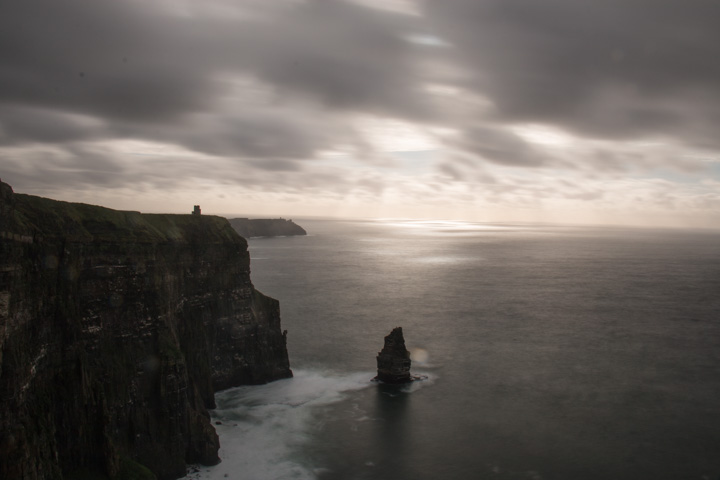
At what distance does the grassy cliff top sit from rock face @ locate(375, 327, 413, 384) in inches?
1112

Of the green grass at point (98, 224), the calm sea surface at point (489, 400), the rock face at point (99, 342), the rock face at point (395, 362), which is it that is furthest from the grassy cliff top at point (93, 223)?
the rock face at point (395, 362)

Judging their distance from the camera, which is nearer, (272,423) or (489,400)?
(272,423)

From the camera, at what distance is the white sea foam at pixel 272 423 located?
158 ft

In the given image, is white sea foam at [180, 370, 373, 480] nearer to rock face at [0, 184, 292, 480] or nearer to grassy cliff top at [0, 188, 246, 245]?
rock face at [0, 184, 292, 480]

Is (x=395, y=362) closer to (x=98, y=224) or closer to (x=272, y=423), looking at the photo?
(x=272, y=423)

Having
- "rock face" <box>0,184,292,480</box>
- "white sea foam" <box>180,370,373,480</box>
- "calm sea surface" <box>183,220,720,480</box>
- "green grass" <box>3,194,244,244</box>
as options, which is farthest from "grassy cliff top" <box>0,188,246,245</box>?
"calm sea surface" <box>183,220,720,480</box>

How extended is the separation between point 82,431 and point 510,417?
4818 centimetres

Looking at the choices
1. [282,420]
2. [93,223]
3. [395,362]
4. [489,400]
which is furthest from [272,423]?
[489,400]

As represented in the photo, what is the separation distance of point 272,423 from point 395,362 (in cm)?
2199

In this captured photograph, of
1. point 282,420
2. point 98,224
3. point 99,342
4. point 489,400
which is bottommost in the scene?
point 489,400

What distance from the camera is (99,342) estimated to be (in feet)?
131

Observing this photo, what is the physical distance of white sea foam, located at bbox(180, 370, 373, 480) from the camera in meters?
48.2

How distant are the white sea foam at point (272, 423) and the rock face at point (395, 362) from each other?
2.95m

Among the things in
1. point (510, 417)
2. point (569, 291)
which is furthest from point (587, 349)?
point (569, 291)
